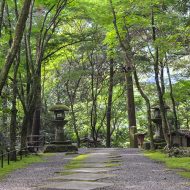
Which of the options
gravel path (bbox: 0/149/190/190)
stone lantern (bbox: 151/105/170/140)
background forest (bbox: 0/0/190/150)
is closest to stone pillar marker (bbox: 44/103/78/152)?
background forest (bbox: 0/0/190/150)

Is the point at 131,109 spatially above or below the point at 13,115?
above

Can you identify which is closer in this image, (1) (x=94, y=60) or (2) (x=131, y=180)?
(2) (x=131, y=180)

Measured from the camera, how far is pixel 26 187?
25.1 ft

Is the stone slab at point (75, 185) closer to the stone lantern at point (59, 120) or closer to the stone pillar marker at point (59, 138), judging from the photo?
the stone pillar marker at point (59, 138)

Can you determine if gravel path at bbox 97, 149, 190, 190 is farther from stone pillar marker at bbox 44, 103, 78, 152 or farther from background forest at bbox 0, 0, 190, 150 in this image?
stone pillar marker at bbox 44, 103, 78, 152

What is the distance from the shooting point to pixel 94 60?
30.3 meters

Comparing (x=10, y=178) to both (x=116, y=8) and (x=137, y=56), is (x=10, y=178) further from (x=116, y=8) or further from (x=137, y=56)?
(x=137, y=56)

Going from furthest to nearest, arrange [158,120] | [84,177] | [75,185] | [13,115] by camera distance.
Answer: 1. [158,120]
2. [13,115]
3. [84,177]
4. [75,185]

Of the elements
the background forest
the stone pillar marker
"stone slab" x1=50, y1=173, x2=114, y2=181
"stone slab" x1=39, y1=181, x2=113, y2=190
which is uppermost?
the background forest

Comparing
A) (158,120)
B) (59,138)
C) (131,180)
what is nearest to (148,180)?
(131,180)

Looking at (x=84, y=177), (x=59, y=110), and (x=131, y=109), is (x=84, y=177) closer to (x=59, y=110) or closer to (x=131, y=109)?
(x=59, y=110)

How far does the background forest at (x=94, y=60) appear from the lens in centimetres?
1500

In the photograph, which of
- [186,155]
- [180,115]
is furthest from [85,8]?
[180,115]

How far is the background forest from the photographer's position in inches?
591
